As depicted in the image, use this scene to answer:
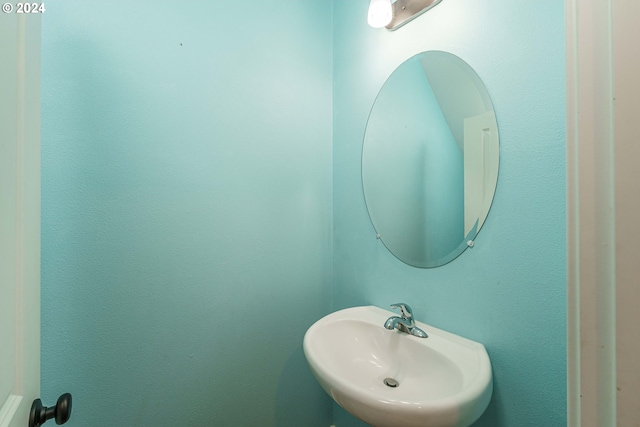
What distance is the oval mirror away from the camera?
0.78 m

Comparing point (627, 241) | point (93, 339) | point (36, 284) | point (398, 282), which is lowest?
point (93, 339)

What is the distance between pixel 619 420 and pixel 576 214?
0.72 feet

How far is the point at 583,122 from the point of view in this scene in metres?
0.30

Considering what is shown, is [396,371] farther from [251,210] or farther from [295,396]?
[251,210]

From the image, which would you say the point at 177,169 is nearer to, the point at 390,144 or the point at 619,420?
the point at 390,144

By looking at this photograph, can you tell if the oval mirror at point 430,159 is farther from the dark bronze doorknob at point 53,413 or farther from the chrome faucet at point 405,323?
the dark bronze doorknob at point 53,413

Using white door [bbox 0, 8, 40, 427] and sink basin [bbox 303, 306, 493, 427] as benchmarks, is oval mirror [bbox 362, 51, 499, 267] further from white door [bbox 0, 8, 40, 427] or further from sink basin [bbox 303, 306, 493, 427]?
white door [bbox 0, 8, 40, 427]

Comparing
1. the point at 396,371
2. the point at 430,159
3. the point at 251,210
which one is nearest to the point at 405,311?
the point at 396,371

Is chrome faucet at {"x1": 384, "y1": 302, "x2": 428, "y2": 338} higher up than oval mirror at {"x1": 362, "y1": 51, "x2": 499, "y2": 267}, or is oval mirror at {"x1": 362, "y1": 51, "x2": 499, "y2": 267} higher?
oval mirror at {"x1": 362, "y1": 51, "x2": 499, "y2": 267}

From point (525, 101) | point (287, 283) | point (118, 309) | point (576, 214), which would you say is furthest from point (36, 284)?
point (525, 101)

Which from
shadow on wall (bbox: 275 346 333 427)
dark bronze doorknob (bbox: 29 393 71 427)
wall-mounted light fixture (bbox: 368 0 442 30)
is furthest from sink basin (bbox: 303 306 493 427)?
wall-mounted light fixture (bbox: 368 0 442 30)

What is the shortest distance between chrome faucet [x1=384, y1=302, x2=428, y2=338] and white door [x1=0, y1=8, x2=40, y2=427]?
85 centimetres

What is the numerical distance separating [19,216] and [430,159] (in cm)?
105

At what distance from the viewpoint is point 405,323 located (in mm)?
861
